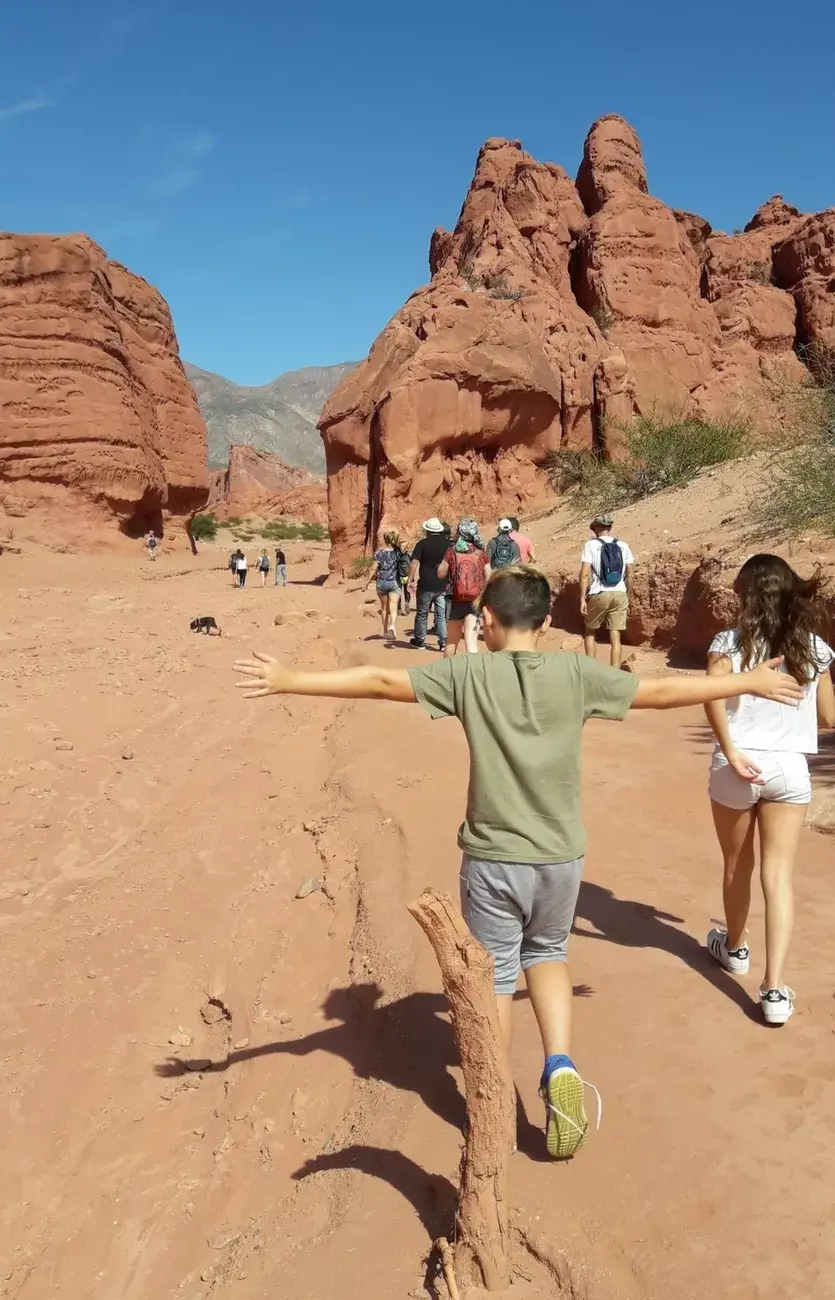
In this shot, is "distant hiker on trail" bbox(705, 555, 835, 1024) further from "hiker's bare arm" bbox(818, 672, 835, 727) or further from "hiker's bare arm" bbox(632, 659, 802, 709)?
"hiker's bare arm" bbox(632, 659, 802, 709)

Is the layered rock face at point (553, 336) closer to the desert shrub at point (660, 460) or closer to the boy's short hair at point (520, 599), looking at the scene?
the desert shrub at point (660, 460)

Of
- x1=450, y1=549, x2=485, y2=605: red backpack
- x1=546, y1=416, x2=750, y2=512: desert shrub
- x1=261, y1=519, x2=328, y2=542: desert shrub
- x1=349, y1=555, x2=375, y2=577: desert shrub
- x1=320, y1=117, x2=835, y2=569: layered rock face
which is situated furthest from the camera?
x1=261, y1=519, x2=328, y2=542: desert shrub

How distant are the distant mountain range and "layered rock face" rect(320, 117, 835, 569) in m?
106

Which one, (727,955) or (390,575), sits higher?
(390,575)

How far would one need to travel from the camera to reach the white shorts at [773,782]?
3238 mm

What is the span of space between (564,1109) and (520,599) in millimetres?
1461

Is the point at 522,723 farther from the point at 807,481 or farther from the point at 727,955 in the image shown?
the point at 807,481

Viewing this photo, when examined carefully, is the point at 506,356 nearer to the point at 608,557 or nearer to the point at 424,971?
the point at 608,557

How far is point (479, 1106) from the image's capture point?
2.31m

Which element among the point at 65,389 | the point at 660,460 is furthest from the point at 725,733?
the point at 65,389

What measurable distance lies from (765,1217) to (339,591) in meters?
18.9

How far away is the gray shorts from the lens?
102 inches

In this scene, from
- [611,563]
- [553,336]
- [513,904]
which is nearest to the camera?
[513,904]

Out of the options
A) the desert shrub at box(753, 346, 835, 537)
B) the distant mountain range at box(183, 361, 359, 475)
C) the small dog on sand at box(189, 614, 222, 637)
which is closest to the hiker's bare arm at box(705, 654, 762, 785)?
the desert shrub at box(753, 346, 835, 537)
